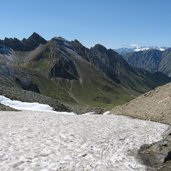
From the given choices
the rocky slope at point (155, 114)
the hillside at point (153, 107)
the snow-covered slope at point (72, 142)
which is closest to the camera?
the snow-covered slope at point (72, 142)

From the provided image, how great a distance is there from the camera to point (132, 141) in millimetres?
27109

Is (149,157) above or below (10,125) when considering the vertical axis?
below

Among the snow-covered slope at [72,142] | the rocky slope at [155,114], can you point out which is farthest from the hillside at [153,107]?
the snow-covered slope at [72,142]

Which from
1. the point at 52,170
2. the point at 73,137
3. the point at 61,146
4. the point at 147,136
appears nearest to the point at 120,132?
the point at 147,136

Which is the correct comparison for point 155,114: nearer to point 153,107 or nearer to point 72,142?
point 153,107

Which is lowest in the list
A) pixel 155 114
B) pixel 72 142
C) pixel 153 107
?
pixel 72 142

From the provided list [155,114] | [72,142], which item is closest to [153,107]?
[155,114]

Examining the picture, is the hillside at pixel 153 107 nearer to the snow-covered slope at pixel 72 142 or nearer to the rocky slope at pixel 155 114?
the rocky slope at pixel 155 114

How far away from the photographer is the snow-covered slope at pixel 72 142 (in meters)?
A: 20.4

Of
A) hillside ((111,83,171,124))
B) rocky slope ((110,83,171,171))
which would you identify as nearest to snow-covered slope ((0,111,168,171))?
rocky slope ((110,83,171,171))

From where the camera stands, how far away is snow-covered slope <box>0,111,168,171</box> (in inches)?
804

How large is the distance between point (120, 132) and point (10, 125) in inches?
345

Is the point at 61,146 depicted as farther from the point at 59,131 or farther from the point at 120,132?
the point at 120,132

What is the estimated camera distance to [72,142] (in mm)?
25203
